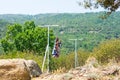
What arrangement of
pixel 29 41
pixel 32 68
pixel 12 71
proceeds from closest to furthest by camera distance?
1. pixel 12 71
2. pixel 32 68
3. pixel 29 41

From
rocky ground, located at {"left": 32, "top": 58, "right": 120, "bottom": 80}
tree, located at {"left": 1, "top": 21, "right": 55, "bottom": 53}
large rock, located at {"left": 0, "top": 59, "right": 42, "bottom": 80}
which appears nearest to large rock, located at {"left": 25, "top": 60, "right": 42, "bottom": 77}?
rocky ground, located at {"left": 32, "top": 58, "right": 120, "bottom": 80}

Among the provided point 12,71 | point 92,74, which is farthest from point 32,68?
point 12,71

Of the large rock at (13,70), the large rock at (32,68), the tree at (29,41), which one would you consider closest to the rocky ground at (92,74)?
the large rock at (13,70)

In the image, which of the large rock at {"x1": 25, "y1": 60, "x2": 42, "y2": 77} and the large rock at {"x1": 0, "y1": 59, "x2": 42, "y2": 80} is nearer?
the large rock at {"x1": 0, "y1": 59, "x2": 42, "y2": 80}

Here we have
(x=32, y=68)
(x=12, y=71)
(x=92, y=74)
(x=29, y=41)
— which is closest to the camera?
(x=12, y=71)

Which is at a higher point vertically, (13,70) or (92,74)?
(13,70)

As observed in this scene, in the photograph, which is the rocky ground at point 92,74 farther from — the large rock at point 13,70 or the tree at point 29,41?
the tree at point 29,41

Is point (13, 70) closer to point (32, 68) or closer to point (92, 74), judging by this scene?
point (92, 74)

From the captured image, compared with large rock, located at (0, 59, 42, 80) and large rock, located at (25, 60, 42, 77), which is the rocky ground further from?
large rock, located at (25, 60, 42, 77)

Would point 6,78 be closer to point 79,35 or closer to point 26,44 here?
point 26,44

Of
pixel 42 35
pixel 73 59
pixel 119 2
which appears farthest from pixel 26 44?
pixel 119 2

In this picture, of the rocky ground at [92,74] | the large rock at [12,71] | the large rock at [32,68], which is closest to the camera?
the large rock at [12,71]

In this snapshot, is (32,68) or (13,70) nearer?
(13,70)

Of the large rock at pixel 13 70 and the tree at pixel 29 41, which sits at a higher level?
the large rock at pixel 13 70
